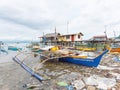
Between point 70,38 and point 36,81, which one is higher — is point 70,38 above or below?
above

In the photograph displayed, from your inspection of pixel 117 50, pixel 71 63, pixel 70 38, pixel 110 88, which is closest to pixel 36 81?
pixel 110 88

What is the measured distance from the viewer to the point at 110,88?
6.79 meters

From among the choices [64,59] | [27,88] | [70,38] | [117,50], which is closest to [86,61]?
[64,59]

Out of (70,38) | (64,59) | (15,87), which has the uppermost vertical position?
(70,38)

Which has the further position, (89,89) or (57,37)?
(57,37)

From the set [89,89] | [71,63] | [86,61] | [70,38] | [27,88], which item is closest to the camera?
[89,89]

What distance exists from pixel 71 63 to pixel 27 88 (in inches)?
287

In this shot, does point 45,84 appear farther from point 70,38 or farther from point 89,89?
point 70,38

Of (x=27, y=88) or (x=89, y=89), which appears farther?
(x=27, y=88)

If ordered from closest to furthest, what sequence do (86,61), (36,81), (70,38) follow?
(36,81), (86,61), (70,38)

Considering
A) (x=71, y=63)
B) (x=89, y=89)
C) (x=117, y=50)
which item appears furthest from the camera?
(x=117, y=50)

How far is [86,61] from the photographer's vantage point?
11.7 metres

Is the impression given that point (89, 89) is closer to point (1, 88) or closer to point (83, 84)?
point (83, 84)

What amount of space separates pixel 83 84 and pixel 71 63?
20.4ft
